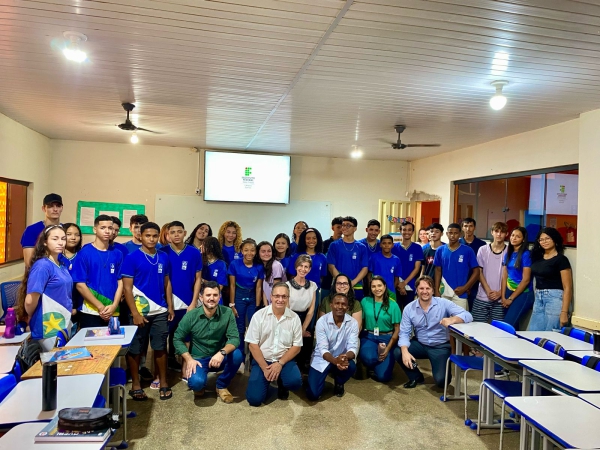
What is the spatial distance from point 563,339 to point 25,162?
21.9ft

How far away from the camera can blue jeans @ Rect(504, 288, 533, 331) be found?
14.9 feet

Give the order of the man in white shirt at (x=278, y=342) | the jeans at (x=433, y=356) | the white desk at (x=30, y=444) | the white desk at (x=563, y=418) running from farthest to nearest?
the jeans at (x=433, y=356), the man in white shirt at (x=278, y=342), the white desk at (x=563, y=418), the white desk at (x=30, y=444)

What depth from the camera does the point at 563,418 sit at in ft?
6.62

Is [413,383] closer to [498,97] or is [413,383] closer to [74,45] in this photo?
[498,97]

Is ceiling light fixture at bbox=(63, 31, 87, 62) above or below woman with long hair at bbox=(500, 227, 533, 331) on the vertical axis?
above

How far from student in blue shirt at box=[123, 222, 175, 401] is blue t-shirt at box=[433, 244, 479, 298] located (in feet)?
10.4

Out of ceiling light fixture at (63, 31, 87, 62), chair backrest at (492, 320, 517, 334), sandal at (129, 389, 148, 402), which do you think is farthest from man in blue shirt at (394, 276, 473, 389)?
ceiling light fixture at (63, 31, 87, 62)

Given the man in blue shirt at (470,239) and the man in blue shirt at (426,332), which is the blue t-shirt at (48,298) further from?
the man in blue shirt at (470,239)

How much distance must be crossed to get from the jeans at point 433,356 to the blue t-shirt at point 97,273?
2.74 meters

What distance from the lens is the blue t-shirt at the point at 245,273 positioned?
439 cm

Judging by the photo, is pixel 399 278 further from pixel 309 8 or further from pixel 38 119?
pixel 38 119

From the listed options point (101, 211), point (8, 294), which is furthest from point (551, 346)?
point (101, 211)

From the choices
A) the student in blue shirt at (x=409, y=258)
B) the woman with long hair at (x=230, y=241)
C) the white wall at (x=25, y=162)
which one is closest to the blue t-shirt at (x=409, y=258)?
the student in blue shirt at (x=409, y=258)

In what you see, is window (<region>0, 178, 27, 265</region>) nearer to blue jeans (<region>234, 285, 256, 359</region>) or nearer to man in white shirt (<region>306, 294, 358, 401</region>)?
blue jeans (<region>234, 285, 256, 359</region>)
